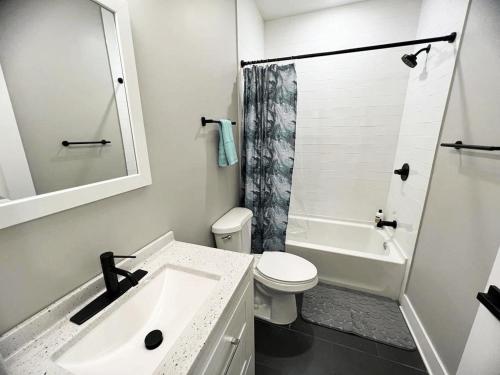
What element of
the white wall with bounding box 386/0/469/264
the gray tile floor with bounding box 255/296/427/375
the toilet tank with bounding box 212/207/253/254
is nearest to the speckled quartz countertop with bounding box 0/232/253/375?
the toilet tank with bounding box 212/207/253/254

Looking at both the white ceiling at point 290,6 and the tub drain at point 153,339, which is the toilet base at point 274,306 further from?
the white ceiling at point 290,6

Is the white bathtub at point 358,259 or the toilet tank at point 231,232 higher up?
the toilet tank at point 231,232

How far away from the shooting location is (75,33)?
70cm

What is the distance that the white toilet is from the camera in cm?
145

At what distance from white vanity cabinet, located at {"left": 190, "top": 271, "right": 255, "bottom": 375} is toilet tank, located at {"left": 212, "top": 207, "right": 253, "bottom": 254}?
52cm

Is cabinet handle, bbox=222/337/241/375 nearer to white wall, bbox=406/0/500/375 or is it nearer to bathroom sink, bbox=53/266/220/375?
bathroom sink, bbox=53/266/220/375

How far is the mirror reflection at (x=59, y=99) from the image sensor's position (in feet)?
1.82

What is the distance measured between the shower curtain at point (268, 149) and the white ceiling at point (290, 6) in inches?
34.7

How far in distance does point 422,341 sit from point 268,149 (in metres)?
1.73

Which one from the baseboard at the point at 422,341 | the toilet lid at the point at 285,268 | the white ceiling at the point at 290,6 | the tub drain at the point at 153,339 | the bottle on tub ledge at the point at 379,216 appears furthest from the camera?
the bottle on tub ledge at the point at 379,216

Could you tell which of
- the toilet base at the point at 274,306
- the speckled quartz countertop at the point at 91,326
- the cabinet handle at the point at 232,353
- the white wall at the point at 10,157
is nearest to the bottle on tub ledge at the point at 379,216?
the toilet base at the point at 274,306

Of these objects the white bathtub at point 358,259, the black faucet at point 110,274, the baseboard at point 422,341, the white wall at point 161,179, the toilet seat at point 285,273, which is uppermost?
the white wall at point 161,179

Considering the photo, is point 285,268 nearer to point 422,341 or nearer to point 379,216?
point 422,341

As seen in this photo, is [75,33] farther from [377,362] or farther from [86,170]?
[377,362]
